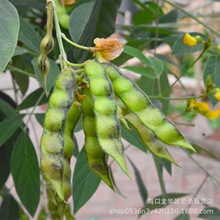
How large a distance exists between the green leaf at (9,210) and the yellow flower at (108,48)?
28.5 inches

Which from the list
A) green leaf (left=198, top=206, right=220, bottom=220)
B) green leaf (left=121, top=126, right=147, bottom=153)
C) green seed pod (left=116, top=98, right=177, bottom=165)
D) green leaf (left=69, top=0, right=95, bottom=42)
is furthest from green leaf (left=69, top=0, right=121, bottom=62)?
green leaf (left=198, top=206, right=220, bottom=220)

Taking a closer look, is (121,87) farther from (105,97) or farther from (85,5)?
(85,5)

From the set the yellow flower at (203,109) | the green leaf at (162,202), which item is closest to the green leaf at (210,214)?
the green leaf at (162,202)

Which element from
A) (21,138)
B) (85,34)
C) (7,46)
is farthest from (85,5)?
(7,46)

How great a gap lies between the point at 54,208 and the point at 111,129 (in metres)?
0.80

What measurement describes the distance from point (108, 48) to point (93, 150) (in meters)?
0.10

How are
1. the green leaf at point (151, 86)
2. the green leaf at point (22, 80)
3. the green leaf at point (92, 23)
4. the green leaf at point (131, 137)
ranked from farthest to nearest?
the green leaf at point (22, 80)
the green leaf at point (151, 86)
the green leaf at point (131, 137)
the green leaf at point (92, 23)

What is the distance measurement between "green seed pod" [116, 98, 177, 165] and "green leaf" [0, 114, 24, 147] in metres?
0.43

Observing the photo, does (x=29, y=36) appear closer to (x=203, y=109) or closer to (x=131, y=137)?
(x=131, y=137)

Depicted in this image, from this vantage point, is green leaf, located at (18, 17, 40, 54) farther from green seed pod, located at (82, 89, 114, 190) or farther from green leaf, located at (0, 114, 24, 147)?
green seed pod, located at (82, 89, 114, 190)

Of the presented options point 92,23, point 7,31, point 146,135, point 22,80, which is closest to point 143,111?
point 146,135

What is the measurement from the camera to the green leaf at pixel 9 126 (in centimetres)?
95

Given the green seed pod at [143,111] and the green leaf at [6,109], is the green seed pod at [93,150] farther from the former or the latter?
the green leaf at [6,109]

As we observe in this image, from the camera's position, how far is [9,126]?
97 cm
